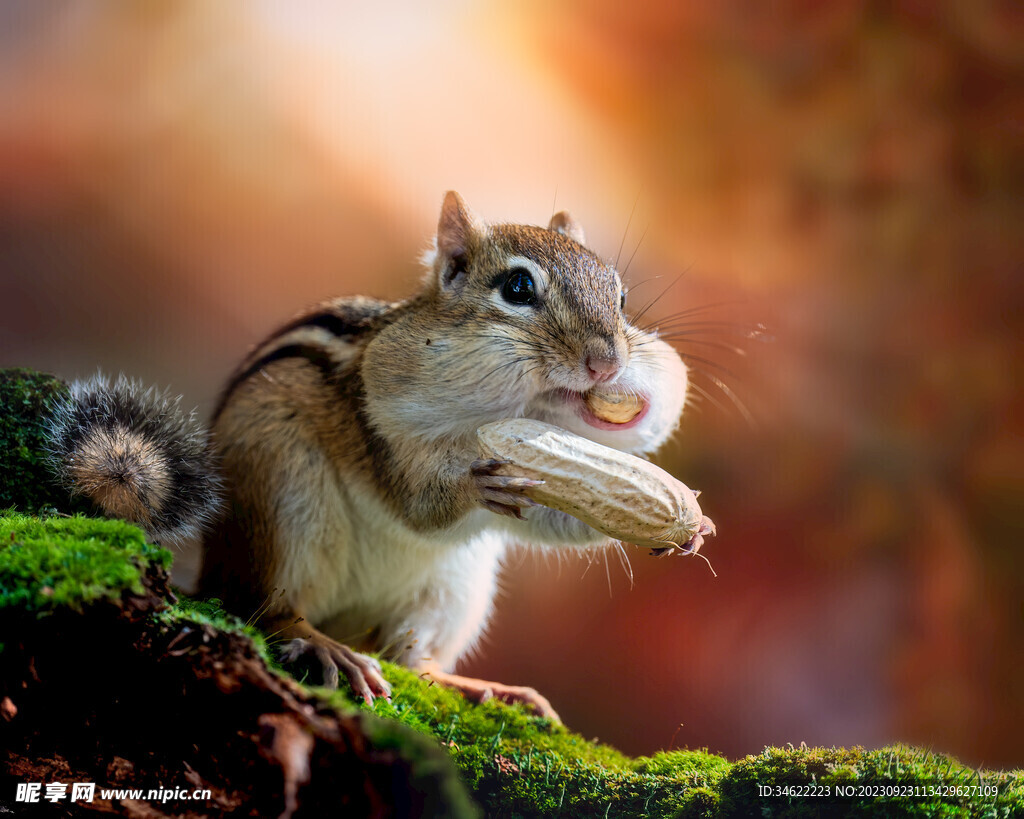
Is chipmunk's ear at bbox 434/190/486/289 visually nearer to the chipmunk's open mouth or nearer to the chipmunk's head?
the chipmunk's head

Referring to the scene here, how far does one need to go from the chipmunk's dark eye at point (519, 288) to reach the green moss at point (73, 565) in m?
0.68

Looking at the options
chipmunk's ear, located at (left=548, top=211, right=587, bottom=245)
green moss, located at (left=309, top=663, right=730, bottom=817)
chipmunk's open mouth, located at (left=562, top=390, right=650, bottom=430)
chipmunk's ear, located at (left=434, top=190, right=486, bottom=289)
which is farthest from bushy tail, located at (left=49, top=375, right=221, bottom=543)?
chipmunk's ear, located at (left=548, top=211, right=587, bottom=245)

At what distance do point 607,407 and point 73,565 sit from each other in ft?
2.59

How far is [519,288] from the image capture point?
4.43 feet

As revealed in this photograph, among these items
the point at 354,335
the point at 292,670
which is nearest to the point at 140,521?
the point at 292,670

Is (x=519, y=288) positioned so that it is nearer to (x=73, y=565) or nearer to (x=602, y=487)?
(x=602, y=487)

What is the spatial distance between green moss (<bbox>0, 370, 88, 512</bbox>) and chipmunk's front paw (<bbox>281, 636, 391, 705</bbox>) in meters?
0.41

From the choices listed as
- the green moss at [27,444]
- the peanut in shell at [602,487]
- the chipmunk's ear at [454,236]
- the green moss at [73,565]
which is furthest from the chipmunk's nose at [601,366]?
the green moss at [27,444]

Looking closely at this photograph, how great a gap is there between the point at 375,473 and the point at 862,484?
157cm

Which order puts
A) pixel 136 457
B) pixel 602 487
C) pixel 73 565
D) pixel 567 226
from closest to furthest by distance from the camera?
pixel 73 565 < pixel 602 487 < pixel 136 457 < pixel 567 226

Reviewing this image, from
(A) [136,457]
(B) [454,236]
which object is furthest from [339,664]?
(B) [454,236]

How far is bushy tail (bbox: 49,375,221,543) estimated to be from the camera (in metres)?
1.27

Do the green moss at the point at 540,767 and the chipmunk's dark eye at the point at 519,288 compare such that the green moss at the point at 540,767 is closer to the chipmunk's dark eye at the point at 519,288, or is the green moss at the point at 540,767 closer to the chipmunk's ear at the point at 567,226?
the chipmunk's dark eye at the point at 519,288

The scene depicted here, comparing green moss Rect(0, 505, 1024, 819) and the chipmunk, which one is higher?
the chipmunk
